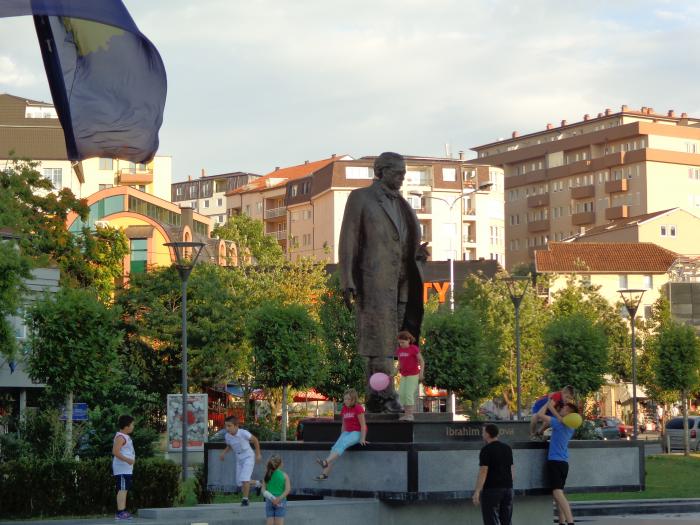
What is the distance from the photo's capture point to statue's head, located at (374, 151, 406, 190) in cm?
1842

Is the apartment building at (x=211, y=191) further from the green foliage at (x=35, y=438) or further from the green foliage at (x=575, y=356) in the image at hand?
the green foliage at (x=35, y=438)

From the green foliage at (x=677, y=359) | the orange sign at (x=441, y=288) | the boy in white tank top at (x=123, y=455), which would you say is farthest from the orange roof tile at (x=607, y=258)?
the boy in white tank top at (x=123, y=455)

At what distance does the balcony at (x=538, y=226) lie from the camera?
14950 cm

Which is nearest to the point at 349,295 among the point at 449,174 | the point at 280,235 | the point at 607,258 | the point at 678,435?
the point at 678,435

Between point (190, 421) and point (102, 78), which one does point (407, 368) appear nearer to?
point (102, 78)

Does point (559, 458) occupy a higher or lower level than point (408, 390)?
lower

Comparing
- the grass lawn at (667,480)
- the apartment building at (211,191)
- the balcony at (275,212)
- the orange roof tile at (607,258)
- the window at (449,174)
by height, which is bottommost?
the grass lawn at (667,480)

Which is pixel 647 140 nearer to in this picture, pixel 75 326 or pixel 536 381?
pixel 536 381

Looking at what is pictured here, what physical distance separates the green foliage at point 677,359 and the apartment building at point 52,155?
141 feet

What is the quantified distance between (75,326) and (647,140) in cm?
11134

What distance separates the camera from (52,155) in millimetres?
101250

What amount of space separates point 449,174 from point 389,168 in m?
118

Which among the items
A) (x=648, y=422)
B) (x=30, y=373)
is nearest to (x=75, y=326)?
(x=30, y=373)

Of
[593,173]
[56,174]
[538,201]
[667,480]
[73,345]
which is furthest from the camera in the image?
[538,201]
